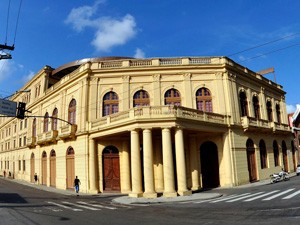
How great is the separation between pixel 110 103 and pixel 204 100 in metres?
9.05

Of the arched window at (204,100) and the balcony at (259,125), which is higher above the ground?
the arched window at (204,100)

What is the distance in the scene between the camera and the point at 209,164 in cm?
2720

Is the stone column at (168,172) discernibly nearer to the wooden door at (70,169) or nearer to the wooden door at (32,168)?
the wooden door at (70,169)

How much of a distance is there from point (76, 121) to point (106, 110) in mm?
3600

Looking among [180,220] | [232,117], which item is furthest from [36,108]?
[180,220]

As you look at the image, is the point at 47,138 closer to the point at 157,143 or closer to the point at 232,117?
the point at 157,143

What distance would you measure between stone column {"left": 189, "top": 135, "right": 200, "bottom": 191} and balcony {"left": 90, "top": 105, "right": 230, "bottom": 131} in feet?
9.94

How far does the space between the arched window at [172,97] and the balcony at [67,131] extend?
367 inches

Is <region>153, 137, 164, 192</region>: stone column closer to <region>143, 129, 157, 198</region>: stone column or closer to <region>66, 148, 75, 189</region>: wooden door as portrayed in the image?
<region>143, 129, 157, 198</region>: stone column

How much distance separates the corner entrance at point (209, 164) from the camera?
87.8ft

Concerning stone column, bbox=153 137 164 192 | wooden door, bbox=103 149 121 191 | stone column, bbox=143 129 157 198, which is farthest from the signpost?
stone column, bbox=153 137 164 192

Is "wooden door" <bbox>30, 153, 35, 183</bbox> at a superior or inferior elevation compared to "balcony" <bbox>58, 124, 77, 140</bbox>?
inferior

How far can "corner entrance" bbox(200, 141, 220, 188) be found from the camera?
26.8m

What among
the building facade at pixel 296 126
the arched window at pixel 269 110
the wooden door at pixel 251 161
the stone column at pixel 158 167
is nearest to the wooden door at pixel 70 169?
the stone column at pixel 158 167
